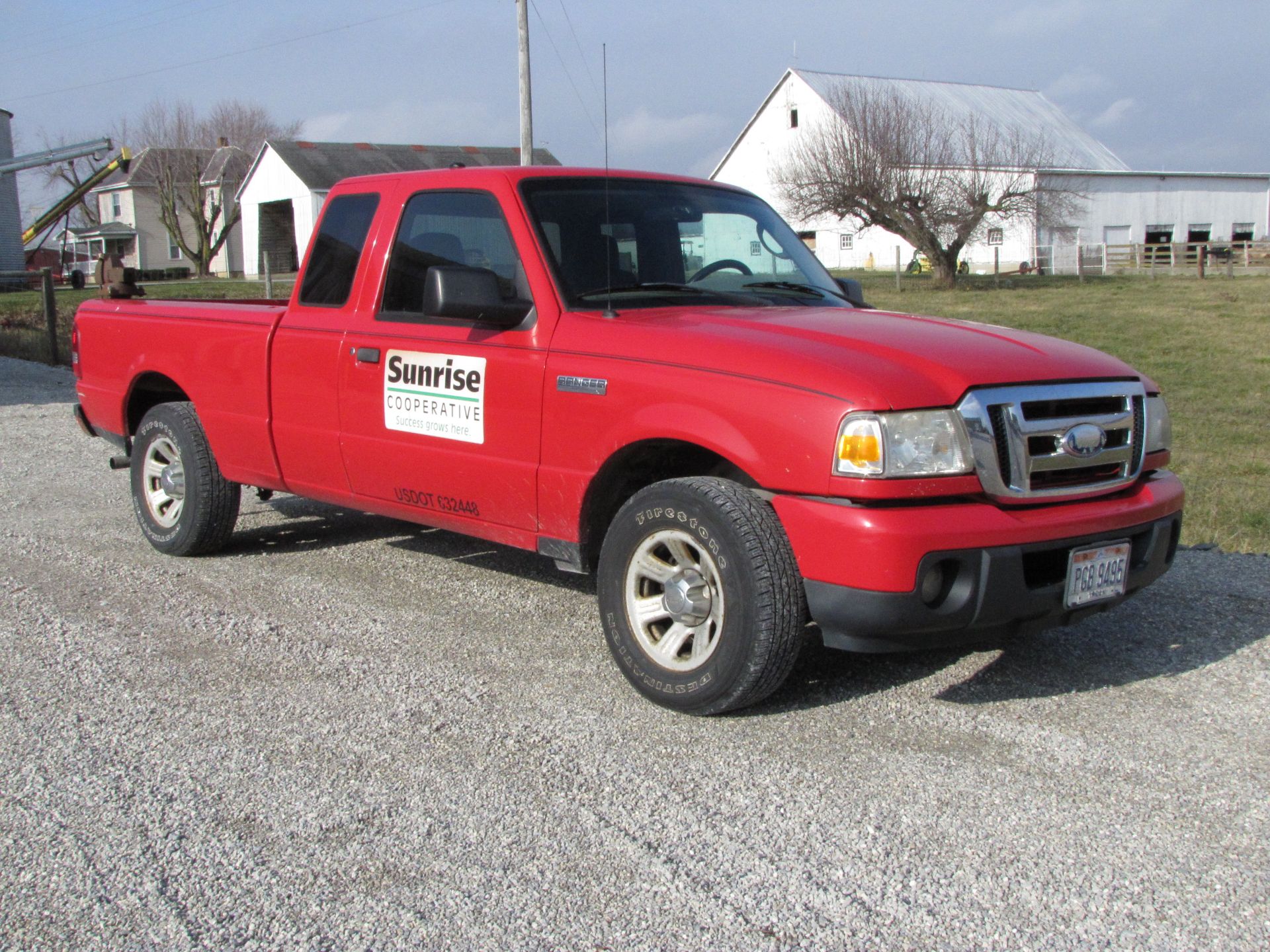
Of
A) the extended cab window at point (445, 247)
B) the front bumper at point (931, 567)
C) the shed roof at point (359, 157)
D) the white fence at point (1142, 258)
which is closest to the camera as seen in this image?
the front bumper at point (931, 567)

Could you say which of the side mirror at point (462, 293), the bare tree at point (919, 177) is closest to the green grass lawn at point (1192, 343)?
the bare tree at point (919, 177)

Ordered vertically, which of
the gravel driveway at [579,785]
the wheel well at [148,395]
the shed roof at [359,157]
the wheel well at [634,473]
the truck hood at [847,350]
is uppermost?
the shed roof at [359,157]

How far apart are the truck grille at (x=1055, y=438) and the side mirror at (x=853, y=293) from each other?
149 cm

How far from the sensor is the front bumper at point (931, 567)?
3586mm

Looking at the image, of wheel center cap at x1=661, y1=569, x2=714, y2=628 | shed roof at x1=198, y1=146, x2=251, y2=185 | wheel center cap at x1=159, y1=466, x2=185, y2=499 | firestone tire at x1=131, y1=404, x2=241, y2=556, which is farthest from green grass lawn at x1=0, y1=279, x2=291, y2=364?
shed roof at x1=198, y1=146, x2=251, y2=185

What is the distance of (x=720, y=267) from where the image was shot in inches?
201

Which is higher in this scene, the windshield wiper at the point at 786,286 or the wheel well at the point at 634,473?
the windshield wiper at the point at 786,286

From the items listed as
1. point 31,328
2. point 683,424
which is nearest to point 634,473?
point 683,424

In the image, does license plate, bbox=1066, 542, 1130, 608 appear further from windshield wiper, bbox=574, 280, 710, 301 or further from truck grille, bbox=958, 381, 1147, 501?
windshield wiper, bbox=574, 280, 710, 301

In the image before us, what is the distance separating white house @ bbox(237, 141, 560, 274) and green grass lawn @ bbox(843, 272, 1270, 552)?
18.7 meters

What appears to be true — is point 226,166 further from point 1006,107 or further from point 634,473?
point 634,473

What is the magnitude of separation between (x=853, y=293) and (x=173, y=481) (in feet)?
11.8

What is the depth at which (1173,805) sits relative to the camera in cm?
344

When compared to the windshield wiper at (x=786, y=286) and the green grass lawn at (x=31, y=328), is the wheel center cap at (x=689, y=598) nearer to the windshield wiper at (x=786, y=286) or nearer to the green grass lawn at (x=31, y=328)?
the windshield wiper at (x=786, y=286)
